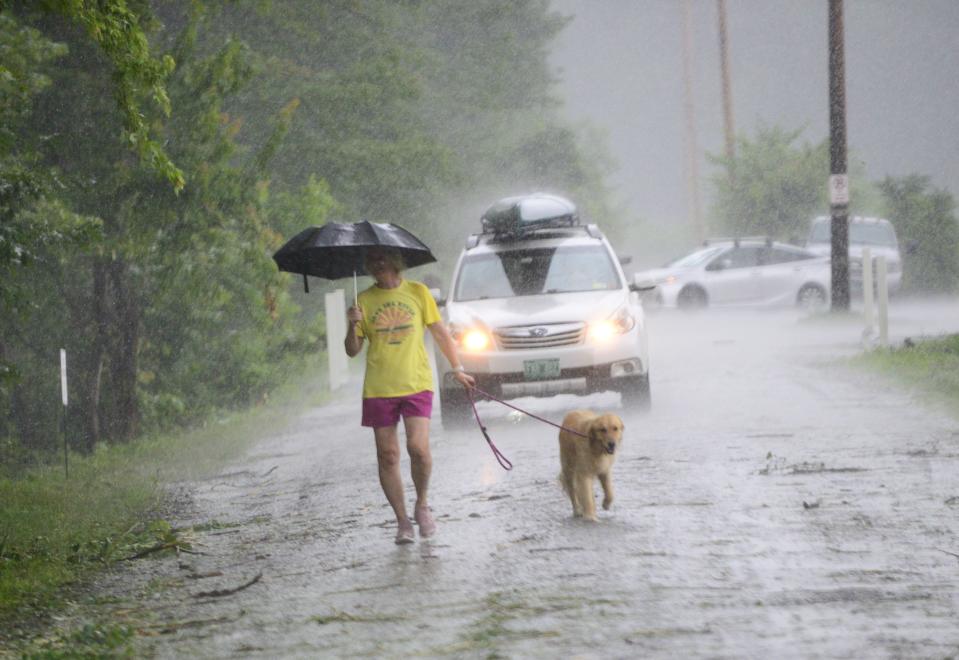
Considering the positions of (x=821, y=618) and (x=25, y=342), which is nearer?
(x=821, y=618)

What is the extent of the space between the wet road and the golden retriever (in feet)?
0.64

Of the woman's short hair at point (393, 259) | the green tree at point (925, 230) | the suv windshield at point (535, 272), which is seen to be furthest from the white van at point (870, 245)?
the woman's short hair at point (393, 259)

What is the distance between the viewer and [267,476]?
42.6 feet

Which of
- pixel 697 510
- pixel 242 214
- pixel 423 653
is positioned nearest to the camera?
pixel 423 653

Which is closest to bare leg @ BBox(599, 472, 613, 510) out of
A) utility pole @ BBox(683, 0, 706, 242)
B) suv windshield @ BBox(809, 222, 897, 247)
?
suv windshield @ BBox(809, 222, 897, 247)

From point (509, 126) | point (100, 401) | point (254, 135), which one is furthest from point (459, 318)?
point (509, 126)

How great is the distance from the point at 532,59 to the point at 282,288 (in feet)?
123

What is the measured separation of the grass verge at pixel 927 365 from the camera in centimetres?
1597

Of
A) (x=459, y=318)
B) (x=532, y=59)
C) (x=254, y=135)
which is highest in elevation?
(x=532, y=59)

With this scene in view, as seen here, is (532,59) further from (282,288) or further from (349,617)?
(349,617)

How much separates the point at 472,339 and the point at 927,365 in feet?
20.7

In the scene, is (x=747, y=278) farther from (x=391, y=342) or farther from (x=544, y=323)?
(x=391, y=342)

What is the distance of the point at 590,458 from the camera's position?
29.9ft

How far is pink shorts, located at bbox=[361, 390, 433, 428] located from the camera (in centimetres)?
873
